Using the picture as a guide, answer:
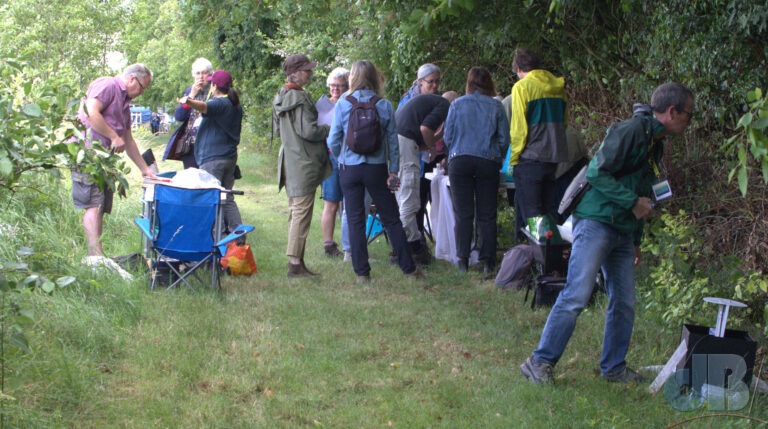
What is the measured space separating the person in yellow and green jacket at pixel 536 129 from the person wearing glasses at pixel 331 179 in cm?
193

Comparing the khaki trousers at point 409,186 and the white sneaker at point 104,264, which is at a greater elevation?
the khaki trousers at point 409,186

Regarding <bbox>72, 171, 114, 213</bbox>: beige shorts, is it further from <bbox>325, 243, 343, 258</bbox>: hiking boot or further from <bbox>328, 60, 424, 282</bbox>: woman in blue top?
<bbox>325, 243, 343, 258</bbox>: hiking boot

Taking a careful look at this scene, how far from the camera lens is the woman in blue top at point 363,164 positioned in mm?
6805

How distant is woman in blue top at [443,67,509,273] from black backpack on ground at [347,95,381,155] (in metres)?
1.02

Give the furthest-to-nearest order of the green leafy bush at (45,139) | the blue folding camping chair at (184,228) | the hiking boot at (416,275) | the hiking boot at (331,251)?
the hiking boot at (331,251)
the hiking boot at (416,275)
the blue folding camping chair at (184,228)
the green leafy bush at (45,139)

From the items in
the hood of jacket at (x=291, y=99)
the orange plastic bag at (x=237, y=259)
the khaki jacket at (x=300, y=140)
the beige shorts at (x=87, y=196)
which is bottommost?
the orange plastic bag at (x=237, y=259)

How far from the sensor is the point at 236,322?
548 cm

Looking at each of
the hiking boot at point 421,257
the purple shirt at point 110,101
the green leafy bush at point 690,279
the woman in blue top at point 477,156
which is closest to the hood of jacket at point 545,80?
the woman in blue top at point 477,156

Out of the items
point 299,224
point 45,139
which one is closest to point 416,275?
point 299,224

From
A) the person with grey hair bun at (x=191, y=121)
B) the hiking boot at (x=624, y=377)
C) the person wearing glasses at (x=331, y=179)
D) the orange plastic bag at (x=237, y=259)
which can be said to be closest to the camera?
the hiking boot at (x=624, y=377)

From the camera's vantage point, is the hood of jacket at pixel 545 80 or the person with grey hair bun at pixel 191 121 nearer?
the hood of jacket at pixel 545 80

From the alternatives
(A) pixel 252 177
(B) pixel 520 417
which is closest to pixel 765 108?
(B) pixel 520 417

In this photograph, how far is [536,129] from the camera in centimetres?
687

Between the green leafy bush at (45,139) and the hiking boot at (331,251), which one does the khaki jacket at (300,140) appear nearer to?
the hiking boot at (331,251)
